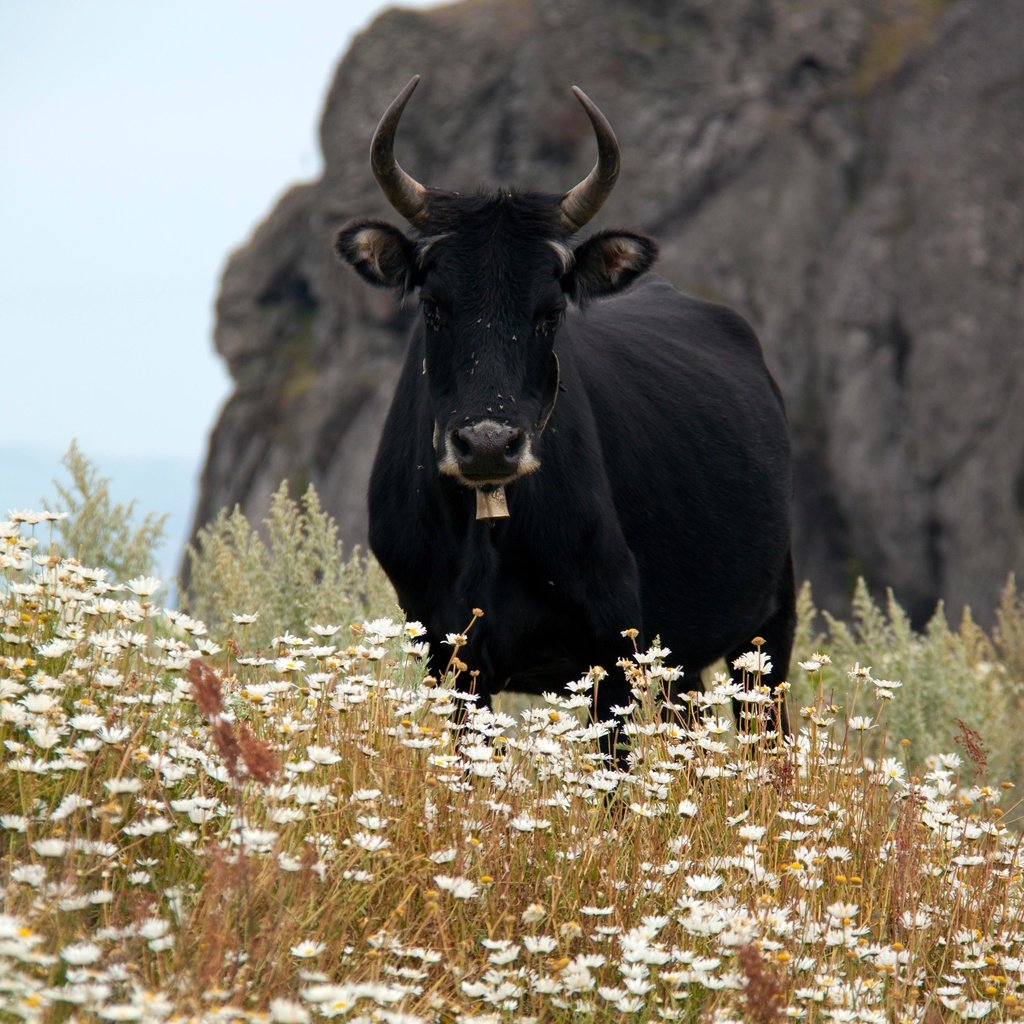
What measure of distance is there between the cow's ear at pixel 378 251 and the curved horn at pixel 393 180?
11cm

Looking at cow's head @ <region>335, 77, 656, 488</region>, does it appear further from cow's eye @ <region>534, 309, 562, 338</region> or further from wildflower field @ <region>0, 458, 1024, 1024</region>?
wildflower field @ <region>0, 458, 1024, 1024</region>

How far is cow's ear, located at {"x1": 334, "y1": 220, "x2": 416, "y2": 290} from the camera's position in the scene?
247 inches

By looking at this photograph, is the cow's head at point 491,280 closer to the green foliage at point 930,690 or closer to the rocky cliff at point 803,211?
the green foliage at point 930,690

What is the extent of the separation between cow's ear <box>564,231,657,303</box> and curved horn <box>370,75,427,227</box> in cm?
68

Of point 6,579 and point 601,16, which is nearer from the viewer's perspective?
point 6,579

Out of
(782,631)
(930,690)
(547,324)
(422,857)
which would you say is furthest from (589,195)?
→ (930,690)

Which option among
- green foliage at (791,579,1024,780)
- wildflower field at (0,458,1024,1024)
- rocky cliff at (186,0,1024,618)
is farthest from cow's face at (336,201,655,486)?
rocky cliff at (186,0,1024,618)

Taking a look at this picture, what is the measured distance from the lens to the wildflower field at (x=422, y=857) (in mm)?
3311

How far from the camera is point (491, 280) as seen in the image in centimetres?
591

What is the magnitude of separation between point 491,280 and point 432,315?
0.31 m

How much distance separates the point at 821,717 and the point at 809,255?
28522mm

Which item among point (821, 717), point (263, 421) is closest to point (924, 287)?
point (263, 421)

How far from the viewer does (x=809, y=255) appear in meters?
32.1

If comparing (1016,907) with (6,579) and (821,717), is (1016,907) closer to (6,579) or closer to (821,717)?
(821,717)
